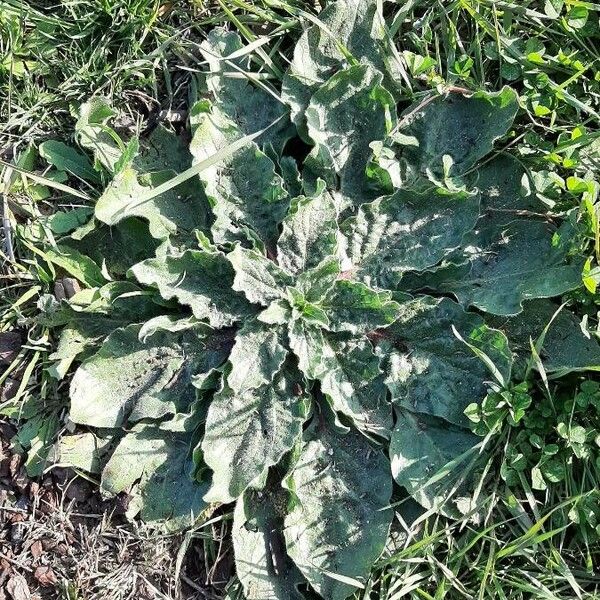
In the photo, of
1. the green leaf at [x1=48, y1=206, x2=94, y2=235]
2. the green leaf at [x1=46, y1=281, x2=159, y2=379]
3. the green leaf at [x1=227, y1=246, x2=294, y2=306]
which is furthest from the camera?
the green leaf at [x1=48, y1=206, x2=94, y2=235]

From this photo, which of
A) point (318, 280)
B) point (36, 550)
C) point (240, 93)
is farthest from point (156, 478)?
point (240, 93)

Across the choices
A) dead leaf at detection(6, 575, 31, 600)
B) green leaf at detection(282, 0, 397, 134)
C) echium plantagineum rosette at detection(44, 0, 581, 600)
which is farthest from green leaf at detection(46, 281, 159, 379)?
green leaf at detection(282, 0, 397, 134)

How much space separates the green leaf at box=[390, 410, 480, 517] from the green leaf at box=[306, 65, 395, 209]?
0.97 metres

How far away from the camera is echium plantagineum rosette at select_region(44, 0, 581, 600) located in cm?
311

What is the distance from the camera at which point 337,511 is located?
10.5 feet

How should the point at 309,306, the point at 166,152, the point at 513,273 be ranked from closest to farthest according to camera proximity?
1. the point at 309,306
2. the point at 513,273
3. the point at 166,152

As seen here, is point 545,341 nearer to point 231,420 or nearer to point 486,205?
point 486,205

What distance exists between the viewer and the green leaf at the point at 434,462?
3135 millimetres

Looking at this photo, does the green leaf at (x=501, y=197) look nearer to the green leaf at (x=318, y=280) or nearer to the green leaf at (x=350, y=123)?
the green leaf at (x=350, y=123)

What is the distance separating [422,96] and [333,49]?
1.37 ft

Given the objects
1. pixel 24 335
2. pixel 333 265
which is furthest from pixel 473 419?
pixel 24 335

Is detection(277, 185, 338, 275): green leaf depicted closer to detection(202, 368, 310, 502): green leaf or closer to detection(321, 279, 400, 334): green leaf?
detection(321, 279, 400, 334): green leaf

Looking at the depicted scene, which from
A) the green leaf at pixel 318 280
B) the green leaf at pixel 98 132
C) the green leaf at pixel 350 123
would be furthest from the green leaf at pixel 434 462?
the green leaf at pixel 98 132

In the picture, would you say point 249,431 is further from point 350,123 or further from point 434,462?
point 350,123
